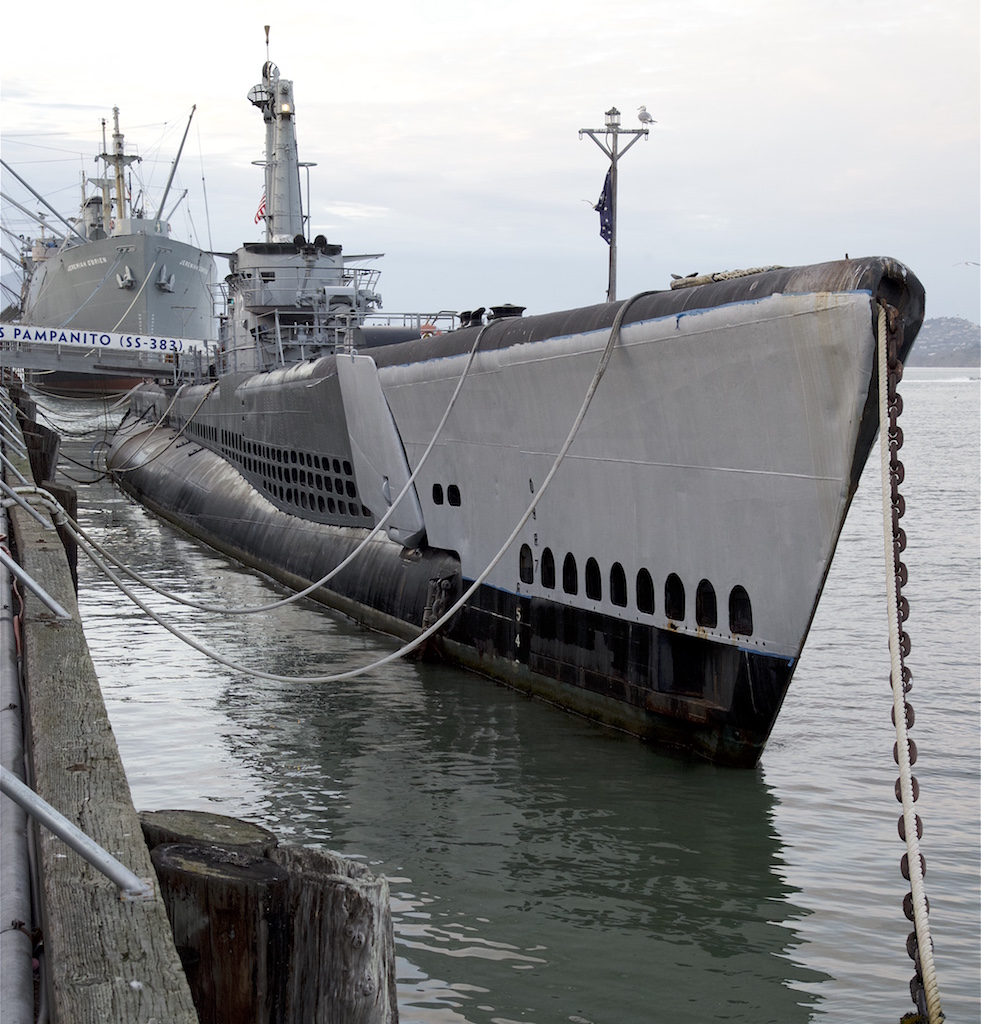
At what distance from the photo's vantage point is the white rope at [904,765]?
3898mm

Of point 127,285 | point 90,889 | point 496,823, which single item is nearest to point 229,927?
point 90,889

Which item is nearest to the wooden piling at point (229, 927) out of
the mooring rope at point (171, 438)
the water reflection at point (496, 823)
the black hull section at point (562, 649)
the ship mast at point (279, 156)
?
the water reflection at point (496, 823)

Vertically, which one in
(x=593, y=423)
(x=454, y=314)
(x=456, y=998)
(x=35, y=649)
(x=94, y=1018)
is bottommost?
(x=456, y=998)

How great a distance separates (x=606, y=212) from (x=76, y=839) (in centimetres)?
1582

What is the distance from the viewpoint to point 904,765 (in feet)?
14.6

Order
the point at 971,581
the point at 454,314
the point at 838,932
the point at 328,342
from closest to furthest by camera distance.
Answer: the point at 838,932
the point at 454,314
the point at 971,581
the point at 328,342

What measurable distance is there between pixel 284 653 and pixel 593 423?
17.1ft

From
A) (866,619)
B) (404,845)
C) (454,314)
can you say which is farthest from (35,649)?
(866,619)

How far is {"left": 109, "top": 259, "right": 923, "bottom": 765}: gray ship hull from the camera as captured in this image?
7414 millimetres

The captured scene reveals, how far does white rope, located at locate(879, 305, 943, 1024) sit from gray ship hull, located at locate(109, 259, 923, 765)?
133 cm

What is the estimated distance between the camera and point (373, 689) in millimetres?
11500

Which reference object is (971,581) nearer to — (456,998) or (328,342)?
(328,342)

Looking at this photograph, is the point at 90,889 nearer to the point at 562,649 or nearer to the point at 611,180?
the point at 562,649

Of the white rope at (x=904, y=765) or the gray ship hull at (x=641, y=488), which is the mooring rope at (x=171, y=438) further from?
the white rope at (x=904, y=765)
